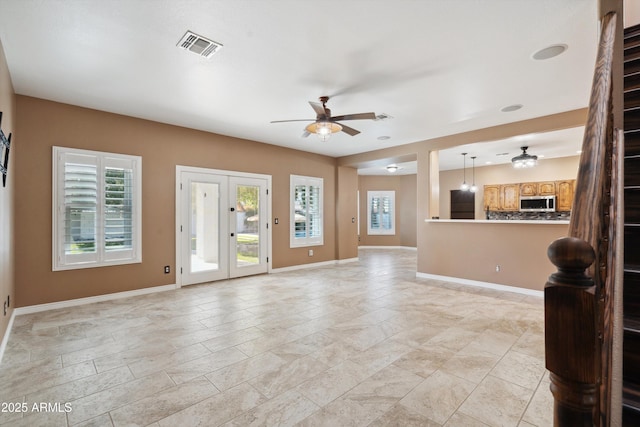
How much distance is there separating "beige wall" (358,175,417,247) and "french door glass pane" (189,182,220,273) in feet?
22.5

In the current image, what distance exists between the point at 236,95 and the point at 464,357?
401 cm

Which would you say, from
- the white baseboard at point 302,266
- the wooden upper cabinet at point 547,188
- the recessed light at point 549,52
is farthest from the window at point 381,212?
the recessed light at point 549,52

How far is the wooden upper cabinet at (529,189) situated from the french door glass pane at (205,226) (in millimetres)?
8458

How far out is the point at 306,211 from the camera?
7.59 metres

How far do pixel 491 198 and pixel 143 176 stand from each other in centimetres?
947

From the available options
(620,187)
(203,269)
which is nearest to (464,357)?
(620,187)

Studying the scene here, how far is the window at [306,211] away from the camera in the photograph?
289 inches

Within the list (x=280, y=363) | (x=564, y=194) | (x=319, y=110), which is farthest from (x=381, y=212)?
(x=280, y=363)

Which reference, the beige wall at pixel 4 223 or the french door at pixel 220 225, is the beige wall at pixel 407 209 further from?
the beige wall at pixel 4 223

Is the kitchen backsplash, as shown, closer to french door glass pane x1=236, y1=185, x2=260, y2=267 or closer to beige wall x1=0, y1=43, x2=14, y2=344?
french door glass pane x1=236, y1=185, x2=260, y2=267

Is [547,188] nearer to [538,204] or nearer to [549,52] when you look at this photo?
[538,204]

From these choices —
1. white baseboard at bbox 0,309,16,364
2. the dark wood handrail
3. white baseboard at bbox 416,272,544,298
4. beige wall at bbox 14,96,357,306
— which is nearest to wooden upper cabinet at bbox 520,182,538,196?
white baseboard at bbox 416,272,544,298

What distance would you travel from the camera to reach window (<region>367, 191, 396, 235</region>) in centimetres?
1177

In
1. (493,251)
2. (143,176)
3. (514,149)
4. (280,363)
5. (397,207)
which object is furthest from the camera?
(397,207)
